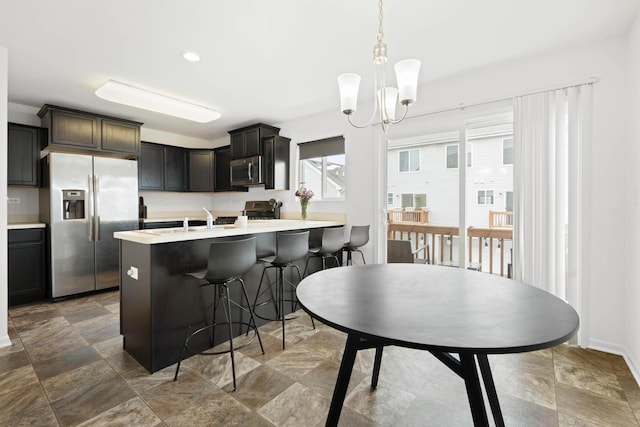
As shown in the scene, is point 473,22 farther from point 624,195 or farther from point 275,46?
point 624,195

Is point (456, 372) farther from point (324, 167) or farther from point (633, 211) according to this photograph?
A: point (324, 167)

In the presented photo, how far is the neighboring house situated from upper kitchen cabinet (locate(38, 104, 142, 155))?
145 inches

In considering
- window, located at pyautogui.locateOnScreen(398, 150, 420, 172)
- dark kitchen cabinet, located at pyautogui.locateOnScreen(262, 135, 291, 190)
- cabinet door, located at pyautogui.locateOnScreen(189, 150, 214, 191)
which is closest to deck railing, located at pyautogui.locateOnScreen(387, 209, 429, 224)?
window, located at pyautogui.locateOnScreen(398, 150, 420, 172)

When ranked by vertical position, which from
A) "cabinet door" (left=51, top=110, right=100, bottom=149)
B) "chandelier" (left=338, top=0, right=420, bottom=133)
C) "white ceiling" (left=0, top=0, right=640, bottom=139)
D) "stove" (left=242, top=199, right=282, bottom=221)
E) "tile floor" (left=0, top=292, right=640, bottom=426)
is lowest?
"tile floor" (left=0, top=292, right=640, bottom=426)

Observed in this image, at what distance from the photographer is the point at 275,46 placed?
246 centimetres

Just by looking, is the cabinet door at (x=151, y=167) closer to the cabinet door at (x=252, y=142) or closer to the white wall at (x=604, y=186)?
the cabinet door at (x=252, y=142)

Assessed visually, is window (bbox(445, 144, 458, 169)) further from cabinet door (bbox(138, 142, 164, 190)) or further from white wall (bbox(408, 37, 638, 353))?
cabinet door (bbox(138, 142, 164, 190))

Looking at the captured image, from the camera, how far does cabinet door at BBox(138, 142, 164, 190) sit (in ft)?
15.7

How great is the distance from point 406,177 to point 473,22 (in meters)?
1.72

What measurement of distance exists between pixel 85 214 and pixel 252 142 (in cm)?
239

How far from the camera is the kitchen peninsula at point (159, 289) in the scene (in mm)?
2090

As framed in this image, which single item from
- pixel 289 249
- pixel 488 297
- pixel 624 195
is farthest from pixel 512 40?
pixel 289 249

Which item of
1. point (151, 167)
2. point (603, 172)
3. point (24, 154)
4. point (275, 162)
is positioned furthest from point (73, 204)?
point (603, 172)

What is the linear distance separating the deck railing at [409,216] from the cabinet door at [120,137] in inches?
147
